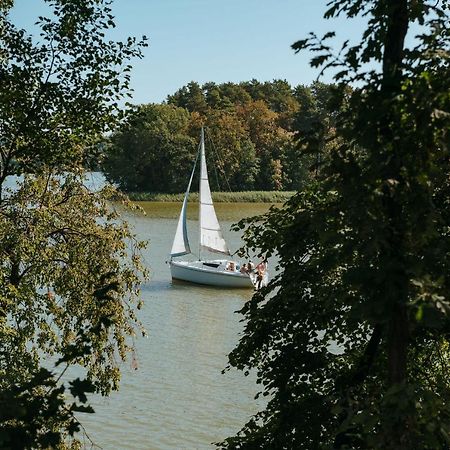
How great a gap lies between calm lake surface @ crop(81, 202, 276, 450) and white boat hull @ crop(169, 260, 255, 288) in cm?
325

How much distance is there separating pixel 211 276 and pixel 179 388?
52.6 feet

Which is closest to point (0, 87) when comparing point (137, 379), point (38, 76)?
point (38, 76)

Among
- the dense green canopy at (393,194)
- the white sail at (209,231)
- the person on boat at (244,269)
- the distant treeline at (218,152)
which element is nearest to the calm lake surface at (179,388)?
the person on boat at (244,269)

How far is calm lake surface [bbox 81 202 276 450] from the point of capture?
16062mm

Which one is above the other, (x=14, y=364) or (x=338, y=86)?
(x=338, y=86)

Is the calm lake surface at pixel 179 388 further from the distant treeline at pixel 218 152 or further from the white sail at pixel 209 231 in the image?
the distant treeline at pixel 218 152

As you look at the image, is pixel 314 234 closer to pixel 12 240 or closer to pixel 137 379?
pixel 12 240

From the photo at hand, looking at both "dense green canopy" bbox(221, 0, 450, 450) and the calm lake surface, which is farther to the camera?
the calm lake surface

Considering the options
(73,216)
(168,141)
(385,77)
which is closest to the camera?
(385,77)

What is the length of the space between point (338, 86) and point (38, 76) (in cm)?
468

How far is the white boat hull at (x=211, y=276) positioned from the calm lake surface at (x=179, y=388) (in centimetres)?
325

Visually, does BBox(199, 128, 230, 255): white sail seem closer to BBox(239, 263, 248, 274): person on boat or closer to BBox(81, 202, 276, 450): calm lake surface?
BBox(239, 263, 248, 274): person on boat

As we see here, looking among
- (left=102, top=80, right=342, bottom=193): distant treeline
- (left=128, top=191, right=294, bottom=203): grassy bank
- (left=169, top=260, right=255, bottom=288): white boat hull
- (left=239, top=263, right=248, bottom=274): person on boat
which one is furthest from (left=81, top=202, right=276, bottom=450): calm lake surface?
(left=128, top=191, right=294, bottom=203): grassy bank

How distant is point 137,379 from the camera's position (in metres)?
19.4
